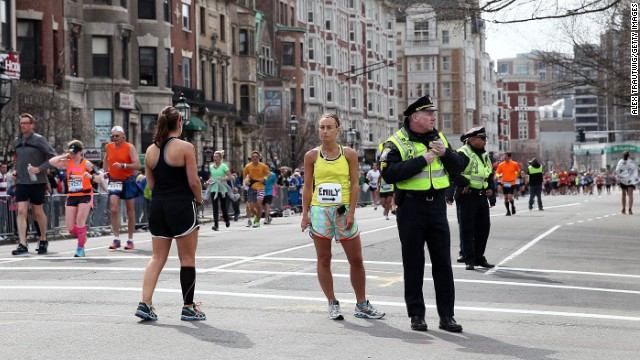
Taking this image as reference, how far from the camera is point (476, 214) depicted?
1672 centimetres

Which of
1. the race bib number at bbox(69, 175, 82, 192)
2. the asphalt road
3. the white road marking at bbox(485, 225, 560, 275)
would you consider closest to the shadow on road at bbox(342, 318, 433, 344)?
the asphalt road

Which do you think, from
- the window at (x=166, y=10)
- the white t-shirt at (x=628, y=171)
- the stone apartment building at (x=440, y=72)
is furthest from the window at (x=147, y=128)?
the stone apartment building at (x=440, y=72)

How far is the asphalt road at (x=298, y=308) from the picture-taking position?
9070 millimetres

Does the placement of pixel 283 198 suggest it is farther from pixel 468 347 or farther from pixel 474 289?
pixel 468 347

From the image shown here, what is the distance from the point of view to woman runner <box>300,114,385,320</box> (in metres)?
10.9

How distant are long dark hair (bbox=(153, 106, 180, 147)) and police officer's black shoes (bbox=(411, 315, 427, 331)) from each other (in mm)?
2699

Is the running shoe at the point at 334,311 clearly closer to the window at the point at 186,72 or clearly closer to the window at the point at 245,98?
the window at the point at 186,72

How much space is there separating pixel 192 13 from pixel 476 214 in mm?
46613

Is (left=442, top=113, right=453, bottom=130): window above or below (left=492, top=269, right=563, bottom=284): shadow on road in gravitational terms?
above

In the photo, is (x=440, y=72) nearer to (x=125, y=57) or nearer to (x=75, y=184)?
(x=125, y=57)

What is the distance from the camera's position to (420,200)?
33.6 feet

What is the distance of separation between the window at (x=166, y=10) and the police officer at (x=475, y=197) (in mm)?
40346

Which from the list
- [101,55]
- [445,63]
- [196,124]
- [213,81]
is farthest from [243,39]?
[445,63]

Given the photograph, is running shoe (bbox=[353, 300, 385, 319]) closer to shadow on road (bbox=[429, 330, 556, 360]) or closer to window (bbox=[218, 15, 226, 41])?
shadow on road (bbox=[429, 330, 556, 360])
